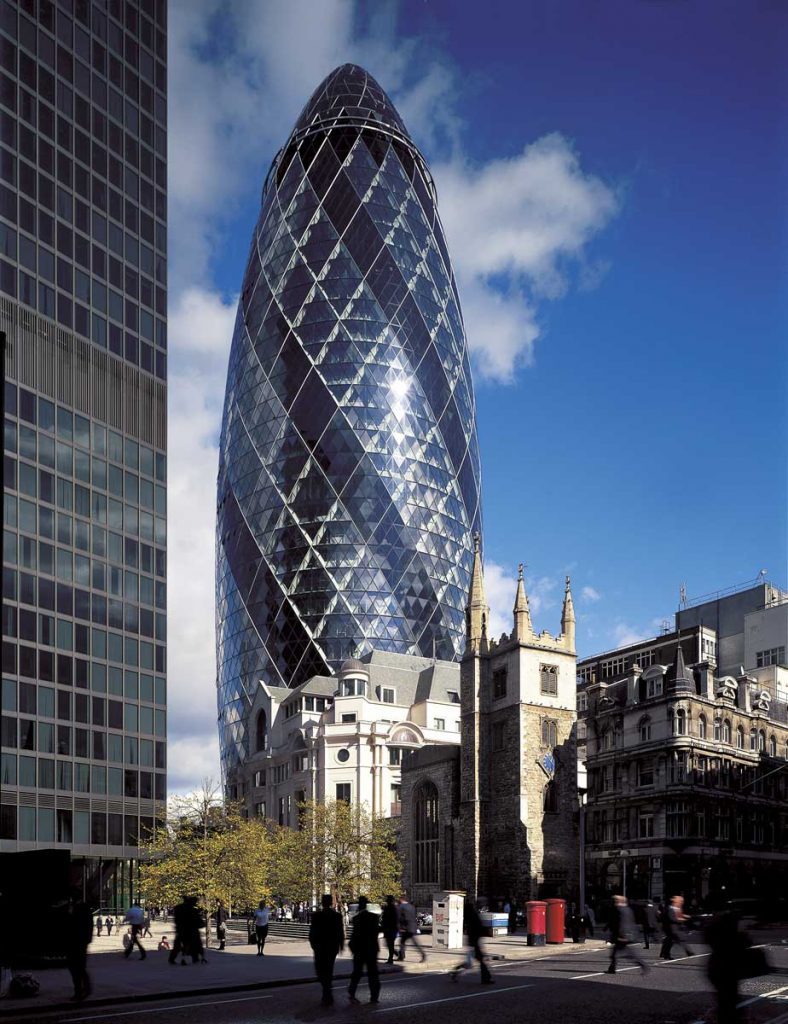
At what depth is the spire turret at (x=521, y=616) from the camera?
8400cm

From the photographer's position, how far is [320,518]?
468 ft

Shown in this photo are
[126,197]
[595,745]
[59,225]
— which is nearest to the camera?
[59,225]

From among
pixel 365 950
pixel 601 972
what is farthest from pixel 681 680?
pixel 365 950

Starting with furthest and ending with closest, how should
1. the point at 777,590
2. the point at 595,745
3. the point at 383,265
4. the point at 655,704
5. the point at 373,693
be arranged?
the point at 383,265 < the point at 373,693 < the point at 777,590 < the point at 595,745 < the point at 655,704

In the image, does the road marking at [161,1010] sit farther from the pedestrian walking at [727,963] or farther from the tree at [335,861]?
the tree at [335,861]

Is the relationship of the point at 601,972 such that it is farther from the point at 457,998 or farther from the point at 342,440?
the point at 342,440

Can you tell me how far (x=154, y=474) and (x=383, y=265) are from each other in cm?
8379

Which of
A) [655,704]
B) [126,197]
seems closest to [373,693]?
[655,704]

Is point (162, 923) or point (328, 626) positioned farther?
point (328, 626)

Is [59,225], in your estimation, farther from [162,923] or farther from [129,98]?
[162,923]

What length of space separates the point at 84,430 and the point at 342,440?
2968 inches

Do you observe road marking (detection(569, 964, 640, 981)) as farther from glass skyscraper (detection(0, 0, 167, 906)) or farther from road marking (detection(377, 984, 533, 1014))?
glass skyscraper (detection(0, 0, 167, 906))

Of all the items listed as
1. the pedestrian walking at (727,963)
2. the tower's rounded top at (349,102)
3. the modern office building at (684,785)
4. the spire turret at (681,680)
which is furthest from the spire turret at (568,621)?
the tower's rounded top at (349,102)

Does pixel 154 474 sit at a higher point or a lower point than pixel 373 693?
higher
